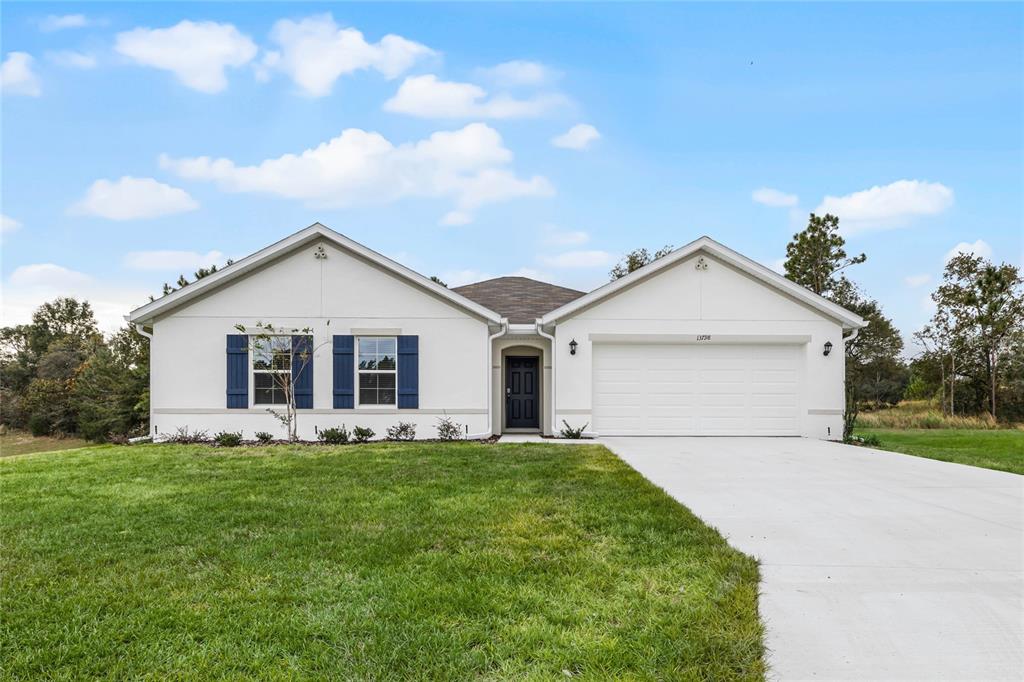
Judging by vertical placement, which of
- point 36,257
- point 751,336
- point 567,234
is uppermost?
point 567,234

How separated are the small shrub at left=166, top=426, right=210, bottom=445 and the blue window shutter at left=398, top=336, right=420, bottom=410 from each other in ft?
14.0

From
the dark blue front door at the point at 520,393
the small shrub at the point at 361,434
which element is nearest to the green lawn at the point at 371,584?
the small shrub at the point at 361,434

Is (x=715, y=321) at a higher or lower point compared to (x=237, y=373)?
higher

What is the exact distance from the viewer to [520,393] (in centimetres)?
1371

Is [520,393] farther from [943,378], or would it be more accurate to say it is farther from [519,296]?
[943,378]

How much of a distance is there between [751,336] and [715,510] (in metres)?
7.95

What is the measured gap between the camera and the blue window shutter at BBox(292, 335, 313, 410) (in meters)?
12.2

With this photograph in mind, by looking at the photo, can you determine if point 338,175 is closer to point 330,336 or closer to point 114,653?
point 330,336

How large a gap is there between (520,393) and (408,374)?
295cm

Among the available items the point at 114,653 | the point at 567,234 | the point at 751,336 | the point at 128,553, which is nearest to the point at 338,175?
the point at 567,234

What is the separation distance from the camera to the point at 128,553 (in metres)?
4.24

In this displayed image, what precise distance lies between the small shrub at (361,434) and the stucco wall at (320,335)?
0.63 ft

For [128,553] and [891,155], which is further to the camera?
[891,155]

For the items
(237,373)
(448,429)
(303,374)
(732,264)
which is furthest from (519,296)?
(237,373)
